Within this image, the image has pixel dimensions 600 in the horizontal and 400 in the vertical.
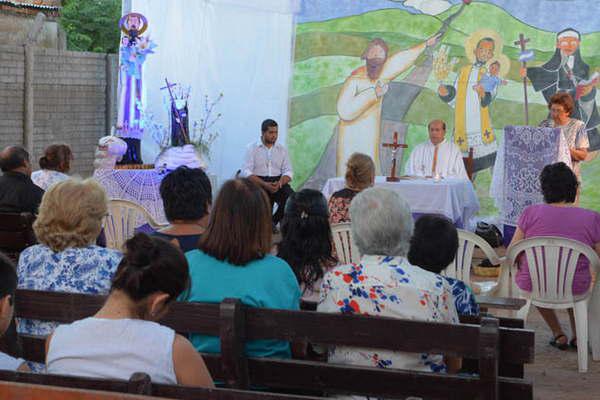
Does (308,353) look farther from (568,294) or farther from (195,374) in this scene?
(568,294)

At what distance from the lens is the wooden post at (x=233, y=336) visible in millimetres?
3061

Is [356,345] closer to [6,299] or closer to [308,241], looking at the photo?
[6,299]

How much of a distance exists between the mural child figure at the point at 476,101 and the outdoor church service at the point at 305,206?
24 millimetres

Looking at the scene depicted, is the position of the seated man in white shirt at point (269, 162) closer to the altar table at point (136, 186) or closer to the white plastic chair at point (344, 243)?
the altar table at point (136, 186)

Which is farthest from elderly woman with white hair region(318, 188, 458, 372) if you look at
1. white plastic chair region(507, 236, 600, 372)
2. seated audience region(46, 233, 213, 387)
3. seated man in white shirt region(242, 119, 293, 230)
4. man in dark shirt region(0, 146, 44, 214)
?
seated man in white shirt region(242, 119, 293, 230)

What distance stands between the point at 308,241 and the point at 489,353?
1.56m

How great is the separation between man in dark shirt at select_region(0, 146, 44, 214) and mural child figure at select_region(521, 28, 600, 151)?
6.01 meters

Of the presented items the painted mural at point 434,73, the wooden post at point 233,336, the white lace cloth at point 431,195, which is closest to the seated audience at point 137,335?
the wooden post at point 233,336

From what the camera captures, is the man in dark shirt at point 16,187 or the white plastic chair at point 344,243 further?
the man in dark shirt at point 16,187

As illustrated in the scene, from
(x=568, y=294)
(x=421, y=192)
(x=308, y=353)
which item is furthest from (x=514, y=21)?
(x=308, y=353)

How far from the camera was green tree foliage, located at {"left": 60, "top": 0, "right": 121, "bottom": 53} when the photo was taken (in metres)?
22.8

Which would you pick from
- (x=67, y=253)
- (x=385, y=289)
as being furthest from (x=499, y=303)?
(x=67, y=253)

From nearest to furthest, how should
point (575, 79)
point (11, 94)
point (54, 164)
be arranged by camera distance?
point (54, 164), point (575, 79), point (11, 94)

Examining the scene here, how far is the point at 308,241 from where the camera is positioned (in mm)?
4312
